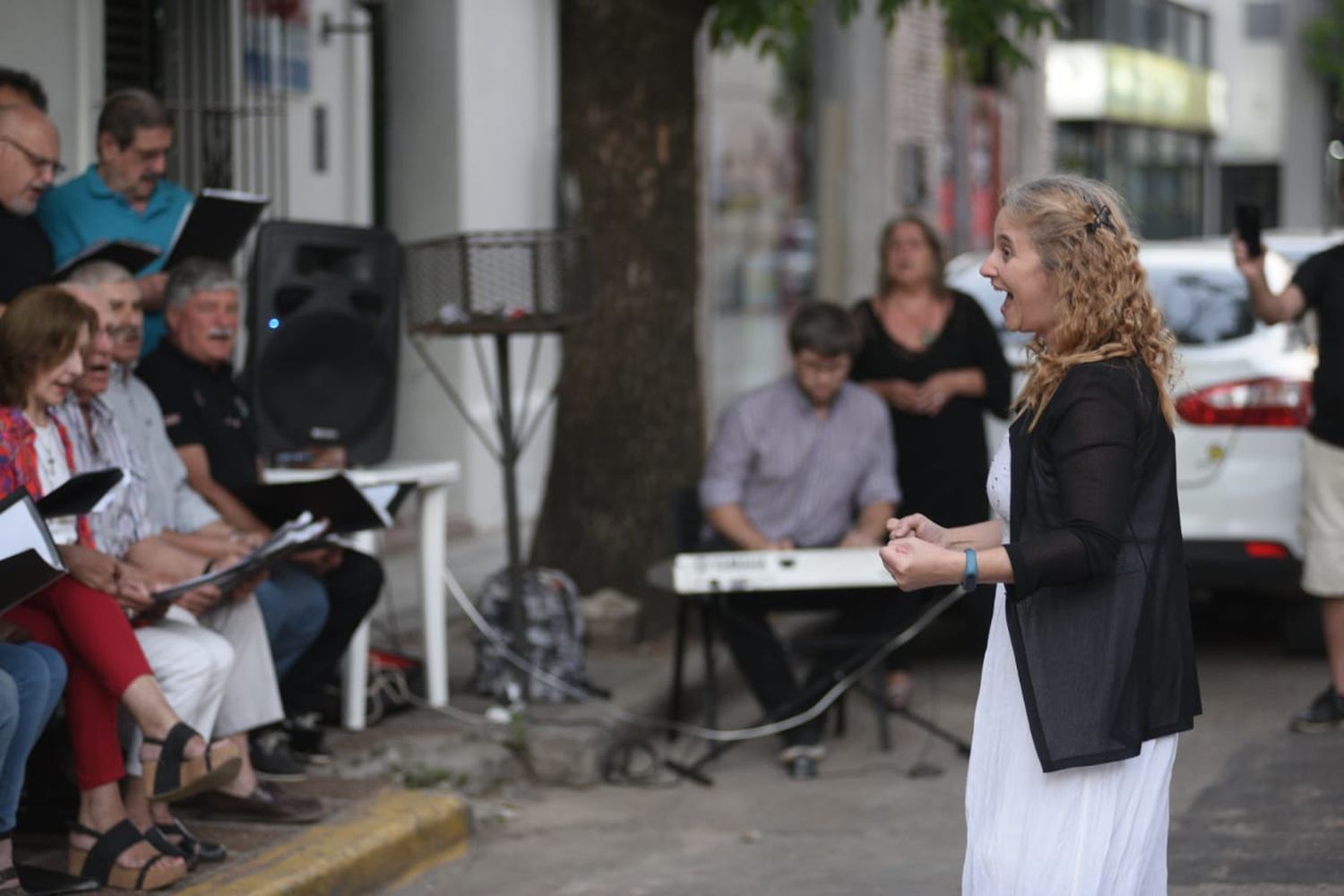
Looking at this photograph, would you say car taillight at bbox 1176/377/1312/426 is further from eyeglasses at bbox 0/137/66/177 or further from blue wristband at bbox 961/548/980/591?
blue wristband at bbox 961/548/980/591

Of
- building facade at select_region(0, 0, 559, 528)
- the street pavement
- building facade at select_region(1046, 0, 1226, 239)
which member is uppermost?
building facade at select_region(1046, 0, 1226, 239)

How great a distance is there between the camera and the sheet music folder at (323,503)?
621 centimetres

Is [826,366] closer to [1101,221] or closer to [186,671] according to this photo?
[186,671]

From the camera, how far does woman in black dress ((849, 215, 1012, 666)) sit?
815 centimetres

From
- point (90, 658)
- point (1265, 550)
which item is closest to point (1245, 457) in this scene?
point (1265, 550)

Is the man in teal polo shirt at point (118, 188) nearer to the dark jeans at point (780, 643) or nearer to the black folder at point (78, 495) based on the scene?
the black folder at point (78, 495)

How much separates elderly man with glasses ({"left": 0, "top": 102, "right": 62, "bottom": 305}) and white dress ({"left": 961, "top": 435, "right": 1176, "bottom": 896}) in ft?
10.9

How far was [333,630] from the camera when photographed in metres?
6.68

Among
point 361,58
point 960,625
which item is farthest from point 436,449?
point 960,625

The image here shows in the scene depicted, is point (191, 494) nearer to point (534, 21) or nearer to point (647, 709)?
point (647, 709)

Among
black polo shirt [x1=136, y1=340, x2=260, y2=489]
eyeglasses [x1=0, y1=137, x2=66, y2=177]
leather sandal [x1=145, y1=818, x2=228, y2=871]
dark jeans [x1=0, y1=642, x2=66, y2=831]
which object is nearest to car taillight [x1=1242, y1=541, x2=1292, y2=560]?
black polo shirt [x1=136, y1=340, x2=260, y2=489]

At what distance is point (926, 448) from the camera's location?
8.19 m

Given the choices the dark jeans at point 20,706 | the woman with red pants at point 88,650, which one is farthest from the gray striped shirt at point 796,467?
the dark jeans at point 20,706

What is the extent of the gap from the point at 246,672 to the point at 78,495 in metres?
0.98
